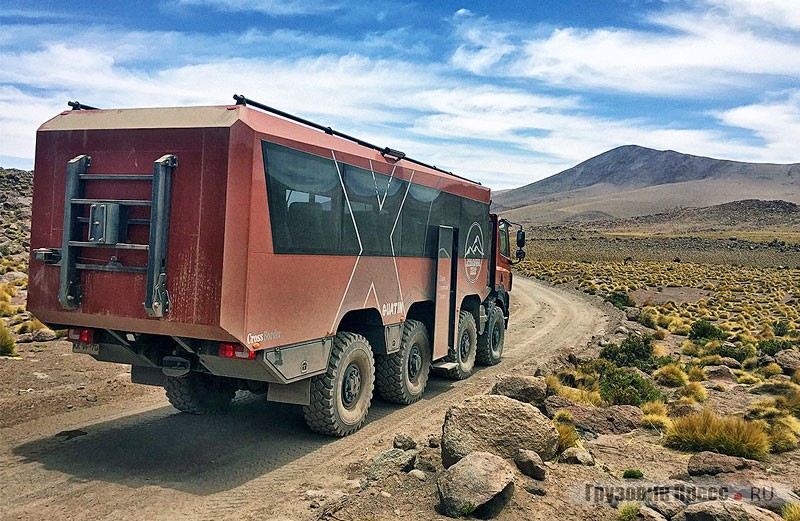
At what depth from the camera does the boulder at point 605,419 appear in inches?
358

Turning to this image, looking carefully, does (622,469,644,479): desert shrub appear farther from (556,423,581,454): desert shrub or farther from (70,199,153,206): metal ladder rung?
(70,199,153,206): metal ladder rung

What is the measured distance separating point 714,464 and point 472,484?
3130mm

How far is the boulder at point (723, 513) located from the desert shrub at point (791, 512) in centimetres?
35

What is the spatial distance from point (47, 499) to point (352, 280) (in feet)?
13.8

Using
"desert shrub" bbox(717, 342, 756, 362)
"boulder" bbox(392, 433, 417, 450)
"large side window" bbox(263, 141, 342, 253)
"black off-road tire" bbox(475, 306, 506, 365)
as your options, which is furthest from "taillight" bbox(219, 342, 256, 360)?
"desert shrub" bbox(717, 342, 756, 362)

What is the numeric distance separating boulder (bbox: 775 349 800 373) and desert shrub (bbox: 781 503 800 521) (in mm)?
9935

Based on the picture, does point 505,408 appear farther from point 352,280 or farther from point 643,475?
point 352,280

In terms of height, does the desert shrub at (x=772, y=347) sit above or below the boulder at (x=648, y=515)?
above

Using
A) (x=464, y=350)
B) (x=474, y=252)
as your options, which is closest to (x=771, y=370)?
(x=464, y=350)

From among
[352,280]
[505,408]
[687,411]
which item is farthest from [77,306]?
[687,411]

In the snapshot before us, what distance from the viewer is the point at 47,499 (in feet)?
20.0

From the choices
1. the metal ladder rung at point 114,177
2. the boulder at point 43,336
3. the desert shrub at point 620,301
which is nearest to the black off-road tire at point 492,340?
the metal ladder rung at point 114,177

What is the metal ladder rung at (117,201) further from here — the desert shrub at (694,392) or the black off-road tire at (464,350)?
the desert shrub at (694,392)

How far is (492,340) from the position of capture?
48.3 ft
